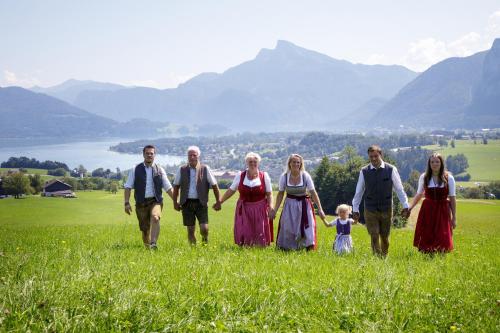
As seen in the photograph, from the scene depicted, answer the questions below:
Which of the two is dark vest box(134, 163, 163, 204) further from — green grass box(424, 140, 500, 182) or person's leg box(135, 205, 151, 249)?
green grass box(424, 140, 500, 182)

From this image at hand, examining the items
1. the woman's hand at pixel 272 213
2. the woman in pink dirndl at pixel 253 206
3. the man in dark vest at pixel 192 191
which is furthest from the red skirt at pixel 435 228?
the man in dark vest at pixel 192 191

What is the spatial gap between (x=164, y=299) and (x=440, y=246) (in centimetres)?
670

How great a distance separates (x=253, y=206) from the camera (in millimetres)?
9625

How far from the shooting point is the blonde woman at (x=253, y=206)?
31.3 feet

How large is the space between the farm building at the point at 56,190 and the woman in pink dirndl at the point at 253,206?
60278mm

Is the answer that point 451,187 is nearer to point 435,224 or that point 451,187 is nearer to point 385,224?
point 435,224

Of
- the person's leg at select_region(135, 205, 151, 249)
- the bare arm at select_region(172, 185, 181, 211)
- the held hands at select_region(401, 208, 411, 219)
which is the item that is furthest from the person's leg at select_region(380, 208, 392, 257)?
the person's leg at select_region(135, 205, 151, 249)

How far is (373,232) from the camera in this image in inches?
367

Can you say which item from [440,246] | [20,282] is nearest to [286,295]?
[20,282]

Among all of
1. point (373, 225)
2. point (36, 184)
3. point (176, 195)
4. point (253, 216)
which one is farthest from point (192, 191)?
point (36, 184)

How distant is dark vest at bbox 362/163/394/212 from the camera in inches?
363

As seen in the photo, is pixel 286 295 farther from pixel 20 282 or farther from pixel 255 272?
pixel 20 282

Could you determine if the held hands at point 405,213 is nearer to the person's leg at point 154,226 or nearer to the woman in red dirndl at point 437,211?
the woman in red dirndl at point 437,211

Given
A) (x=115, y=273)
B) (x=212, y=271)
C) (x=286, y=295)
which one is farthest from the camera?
(x=212, y=271)
